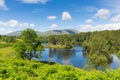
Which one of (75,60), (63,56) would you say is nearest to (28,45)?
(75,60)

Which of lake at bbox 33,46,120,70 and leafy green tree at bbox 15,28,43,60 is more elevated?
leafy green tree at bbox 15,28,43,60

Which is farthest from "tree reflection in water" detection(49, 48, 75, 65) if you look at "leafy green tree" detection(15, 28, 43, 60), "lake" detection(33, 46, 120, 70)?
"leafy green tree" detection(15, 28, 43, 60)

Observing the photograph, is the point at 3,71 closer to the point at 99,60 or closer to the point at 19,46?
the point at 19,46

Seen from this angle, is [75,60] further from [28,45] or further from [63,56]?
[28,45]

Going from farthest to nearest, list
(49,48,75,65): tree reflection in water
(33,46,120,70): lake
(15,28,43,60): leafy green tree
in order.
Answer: (49,48,75,65): tree reflection in water
(33,46,120,70): lake
(15,28,43,60): leafy green tree

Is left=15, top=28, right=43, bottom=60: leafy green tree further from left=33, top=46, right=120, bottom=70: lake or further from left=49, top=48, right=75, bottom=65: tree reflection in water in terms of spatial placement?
left=49, top=48, right=75, bottom=65: tree reflection in water

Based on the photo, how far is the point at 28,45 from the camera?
7350 cm

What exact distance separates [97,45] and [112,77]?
301 feet

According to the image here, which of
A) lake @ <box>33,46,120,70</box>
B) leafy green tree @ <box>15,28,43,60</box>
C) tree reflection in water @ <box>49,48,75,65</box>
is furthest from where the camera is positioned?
tree reflection in water @ <box>49,48,75,65</box>

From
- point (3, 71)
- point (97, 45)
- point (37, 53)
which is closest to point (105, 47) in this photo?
point (97, 45)

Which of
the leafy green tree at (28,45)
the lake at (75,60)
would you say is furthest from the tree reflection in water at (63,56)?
the leafy green tree at (28,45)

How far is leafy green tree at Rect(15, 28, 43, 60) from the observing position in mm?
73000

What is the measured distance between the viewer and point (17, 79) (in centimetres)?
2056

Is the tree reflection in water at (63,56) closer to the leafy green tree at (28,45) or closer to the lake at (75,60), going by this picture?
the lake at (75,60)
